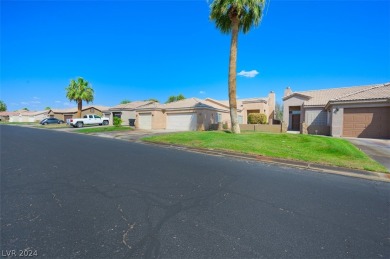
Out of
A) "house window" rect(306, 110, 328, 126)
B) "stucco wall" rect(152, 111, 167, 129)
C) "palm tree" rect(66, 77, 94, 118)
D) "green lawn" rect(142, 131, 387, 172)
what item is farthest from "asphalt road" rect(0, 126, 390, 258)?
"palm tree" rect(66, 77, 94, 118)

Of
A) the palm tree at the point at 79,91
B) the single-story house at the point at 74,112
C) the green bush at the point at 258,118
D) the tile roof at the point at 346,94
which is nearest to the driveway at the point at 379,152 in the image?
the tile roof at the point at 346,94

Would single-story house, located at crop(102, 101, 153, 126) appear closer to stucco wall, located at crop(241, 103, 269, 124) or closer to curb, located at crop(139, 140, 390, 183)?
stucco wall, located at crop(241, 103, 269, 124)

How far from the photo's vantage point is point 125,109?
118 feet

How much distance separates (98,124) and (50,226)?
3725cm

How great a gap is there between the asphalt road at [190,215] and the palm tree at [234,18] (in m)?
11.2

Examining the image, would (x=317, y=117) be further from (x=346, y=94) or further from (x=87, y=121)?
(x=87, y=121)

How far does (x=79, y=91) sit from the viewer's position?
40188mm

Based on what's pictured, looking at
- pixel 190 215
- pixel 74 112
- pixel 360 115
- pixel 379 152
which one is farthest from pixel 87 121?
pixel 379 152

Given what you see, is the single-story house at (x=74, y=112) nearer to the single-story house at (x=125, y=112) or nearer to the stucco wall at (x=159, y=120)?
the single-story house at (x=125, y=112)

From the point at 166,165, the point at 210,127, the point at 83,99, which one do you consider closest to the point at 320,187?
the point at 166,165

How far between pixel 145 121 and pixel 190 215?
2668 centimetres

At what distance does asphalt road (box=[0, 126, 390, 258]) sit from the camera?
8.77 ft

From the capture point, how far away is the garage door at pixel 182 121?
1013 inches

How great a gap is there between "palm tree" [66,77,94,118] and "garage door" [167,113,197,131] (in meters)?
21.6
